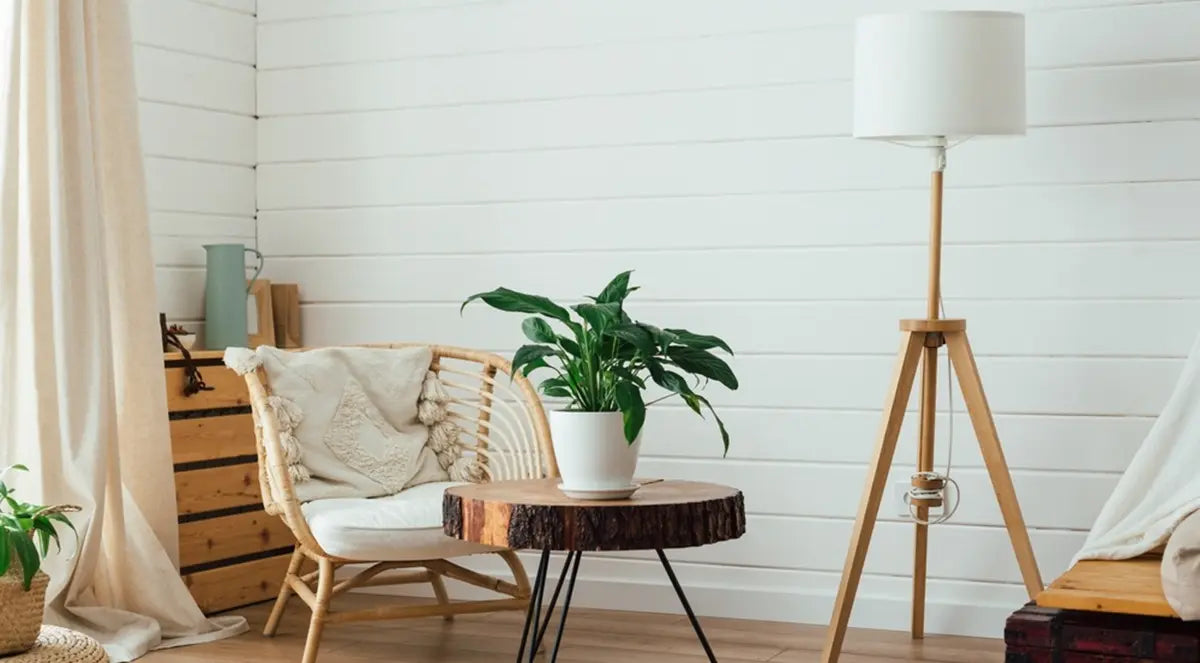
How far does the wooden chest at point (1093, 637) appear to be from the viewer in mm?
2553

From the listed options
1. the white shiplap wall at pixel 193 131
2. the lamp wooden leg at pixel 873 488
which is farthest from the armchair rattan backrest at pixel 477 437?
the white shiplap wall at pixel 193 131

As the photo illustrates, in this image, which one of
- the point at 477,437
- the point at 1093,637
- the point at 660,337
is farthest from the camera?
the point at 477,437

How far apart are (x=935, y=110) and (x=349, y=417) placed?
1.63m

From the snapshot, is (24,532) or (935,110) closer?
(24,532)

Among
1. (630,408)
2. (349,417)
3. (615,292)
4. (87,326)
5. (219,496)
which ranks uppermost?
(615,292)

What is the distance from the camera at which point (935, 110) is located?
11.1 ft

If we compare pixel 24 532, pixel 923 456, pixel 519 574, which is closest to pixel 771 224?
pixel 923 456

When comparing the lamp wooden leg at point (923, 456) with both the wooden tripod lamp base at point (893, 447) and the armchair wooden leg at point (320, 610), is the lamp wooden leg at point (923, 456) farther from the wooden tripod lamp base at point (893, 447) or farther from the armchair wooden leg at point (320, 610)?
the armchair wooden leg at point (320, 610)

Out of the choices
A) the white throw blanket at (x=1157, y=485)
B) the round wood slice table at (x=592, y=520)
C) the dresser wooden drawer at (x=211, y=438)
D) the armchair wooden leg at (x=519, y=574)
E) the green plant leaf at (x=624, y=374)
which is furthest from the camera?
the dresser wooden drawer at (x=211, y=438)

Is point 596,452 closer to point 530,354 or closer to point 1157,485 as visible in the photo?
point 530,354

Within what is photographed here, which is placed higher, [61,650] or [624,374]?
[624,374]

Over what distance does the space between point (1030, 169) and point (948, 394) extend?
620 millimetres

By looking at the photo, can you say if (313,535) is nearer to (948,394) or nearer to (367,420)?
(367,420)

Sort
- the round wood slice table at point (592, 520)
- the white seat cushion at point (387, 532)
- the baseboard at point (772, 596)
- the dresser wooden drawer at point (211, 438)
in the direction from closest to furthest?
1. the round wood slice table at point (592, 520)
2. the white seat cushion at point (387, 532)
3. the baseboard at point (772, 596)
4. the dresser wooden drawer at point (211, 438)
